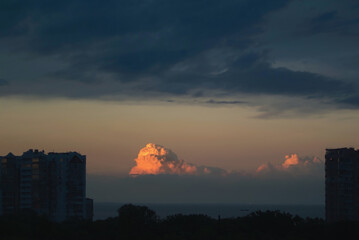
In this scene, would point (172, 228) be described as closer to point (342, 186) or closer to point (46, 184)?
point (342, 186)

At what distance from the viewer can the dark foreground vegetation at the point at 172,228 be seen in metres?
54.8

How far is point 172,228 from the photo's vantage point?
68125 millimetres

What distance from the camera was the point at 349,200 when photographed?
86750 mm

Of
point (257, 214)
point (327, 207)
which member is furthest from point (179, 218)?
point (327, 207)

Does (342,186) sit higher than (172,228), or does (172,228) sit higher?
(342,186)

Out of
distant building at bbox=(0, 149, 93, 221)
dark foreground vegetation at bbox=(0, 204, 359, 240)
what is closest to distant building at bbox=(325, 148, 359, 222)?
dark foreground vegetation at bbox=(0, 204, 359, 240)

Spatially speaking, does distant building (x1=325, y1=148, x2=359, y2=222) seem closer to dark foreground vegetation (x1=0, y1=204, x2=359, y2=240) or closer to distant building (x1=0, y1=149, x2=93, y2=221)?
dark foreground vegetation (x1=0, y1=204, x2=359, y2=240)

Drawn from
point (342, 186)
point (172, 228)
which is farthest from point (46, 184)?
point (342, 186)

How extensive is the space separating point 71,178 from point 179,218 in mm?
25857

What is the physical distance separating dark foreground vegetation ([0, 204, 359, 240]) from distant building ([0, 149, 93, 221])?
832 inches

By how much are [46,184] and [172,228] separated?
3560cm

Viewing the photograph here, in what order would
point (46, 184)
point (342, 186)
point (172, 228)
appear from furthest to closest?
1. point (46, 184)
2. point (342, 186)
3. point (172, 228)

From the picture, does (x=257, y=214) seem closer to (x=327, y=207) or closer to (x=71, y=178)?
(x=327, y=207)

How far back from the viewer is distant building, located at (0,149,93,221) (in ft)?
310
